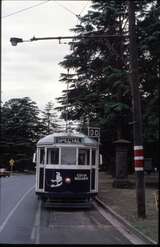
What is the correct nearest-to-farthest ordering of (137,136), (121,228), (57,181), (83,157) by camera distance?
(121,228), (137,136), (57,181), (83,157)

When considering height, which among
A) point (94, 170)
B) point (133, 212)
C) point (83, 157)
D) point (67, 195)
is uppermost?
point (83, 157)

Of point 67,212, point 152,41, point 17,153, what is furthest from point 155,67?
point 17,153

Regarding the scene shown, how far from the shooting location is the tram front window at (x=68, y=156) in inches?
923

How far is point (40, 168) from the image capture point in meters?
23.8

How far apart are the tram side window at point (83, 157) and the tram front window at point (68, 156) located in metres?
0.25

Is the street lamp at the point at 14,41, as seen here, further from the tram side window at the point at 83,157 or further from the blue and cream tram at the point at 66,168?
the tram side window at the point at 83,157

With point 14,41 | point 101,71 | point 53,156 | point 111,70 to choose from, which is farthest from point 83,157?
point 101,71

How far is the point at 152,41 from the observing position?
34.2 m

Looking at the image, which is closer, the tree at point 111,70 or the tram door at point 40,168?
the tram door at point 40,168

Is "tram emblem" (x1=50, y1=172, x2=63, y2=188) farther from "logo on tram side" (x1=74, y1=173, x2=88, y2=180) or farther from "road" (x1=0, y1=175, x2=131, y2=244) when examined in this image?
"road" (x1=0, y1=175, x2=131, y2=244)

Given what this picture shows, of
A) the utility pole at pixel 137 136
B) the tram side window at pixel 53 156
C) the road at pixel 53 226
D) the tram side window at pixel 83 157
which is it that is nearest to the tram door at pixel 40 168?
the tram side window at pixel 53 156

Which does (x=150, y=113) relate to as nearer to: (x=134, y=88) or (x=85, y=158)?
(x=85, y=158)

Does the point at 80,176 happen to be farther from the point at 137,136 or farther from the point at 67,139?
the point at 137,136

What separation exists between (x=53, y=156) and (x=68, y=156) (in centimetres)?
60
